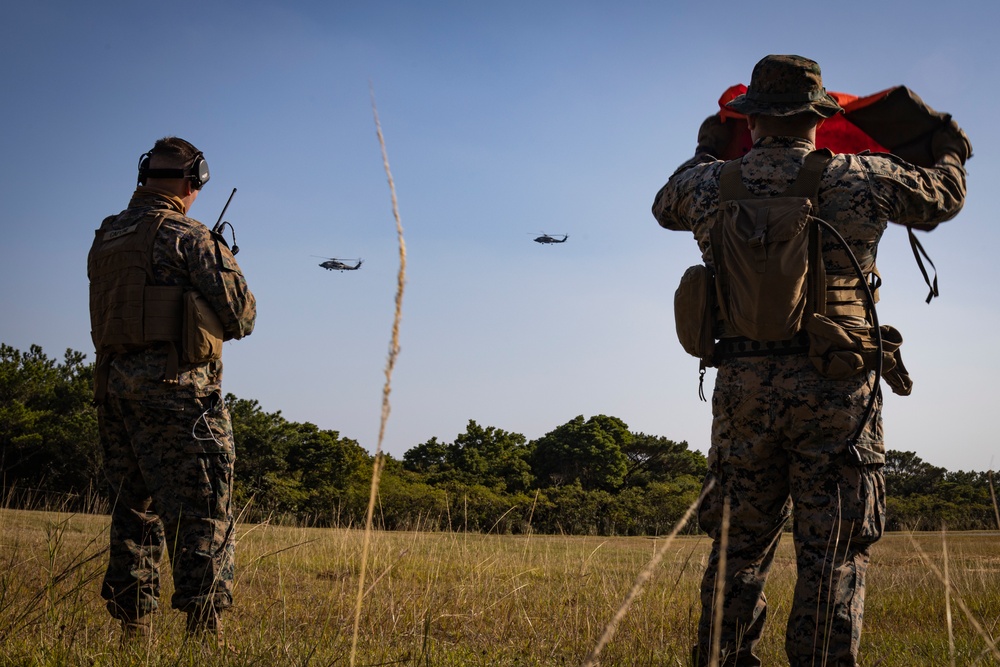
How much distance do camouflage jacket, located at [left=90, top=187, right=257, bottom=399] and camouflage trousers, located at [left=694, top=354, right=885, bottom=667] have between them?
2.31m

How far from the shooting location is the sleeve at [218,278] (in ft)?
12.6

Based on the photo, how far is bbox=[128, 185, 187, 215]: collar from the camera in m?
4.03

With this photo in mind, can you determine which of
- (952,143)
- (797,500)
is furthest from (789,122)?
(797,500)

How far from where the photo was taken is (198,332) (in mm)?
3705

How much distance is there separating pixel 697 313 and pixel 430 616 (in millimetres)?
1680

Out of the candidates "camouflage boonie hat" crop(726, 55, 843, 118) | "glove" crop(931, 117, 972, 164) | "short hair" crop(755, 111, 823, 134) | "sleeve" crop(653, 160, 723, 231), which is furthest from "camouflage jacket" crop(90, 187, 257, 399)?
"glove" crop(931, 117, 972, 164)

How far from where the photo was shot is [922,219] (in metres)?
3.26

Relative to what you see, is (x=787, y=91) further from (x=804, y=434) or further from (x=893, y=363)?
(x=804, y=434)

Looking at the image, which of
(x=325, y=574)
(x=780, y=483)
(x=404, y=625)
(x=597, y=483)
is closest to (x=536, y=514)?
(x=597, y=483)

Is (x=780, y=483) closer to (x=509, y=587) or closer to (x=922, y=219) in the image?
(x=922, y=219)

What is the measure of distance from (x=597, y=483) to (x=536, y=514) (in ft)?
16.8

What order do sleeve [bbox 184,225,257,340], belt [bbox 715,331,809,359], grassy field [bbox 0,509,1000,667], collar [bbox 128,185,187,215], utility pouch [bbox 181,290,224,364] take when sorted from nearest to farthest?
grassy field [bbox 0,509,1000,667], belt [bbox 715,331,809,359], utility pouch [bbox 181,290,224,364], sleeve [bbox 184,225,257,340], collar [bbox 128,185,187,215]

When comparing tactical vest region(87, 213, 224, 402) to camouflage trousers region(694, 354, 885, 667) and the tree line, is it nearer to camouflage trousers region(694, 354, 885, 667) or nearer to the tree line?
camouflage trousers region(694, 354, 885, 667)

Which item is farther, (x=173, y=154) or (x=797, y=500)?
(x=173, y=154)
